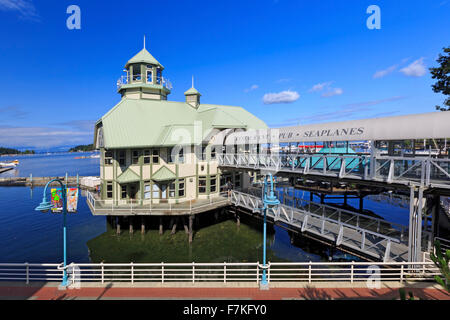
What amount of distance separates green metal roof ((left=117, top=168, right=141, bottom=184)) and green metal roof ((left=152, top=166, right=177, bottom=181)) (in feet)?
5.42

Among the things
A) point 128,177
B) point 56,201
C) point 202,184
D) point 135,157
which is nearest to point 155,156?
point 135,157

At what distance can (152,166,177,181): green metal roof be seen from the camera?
23169 mm

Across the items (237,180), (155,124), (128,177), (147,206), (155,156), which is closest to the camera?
(128,177)

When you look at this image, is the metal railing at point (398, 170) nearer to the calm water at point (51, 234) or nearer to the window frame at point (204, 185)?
the calm water at point (51, 234)

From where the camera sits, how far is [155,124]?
25.1 m

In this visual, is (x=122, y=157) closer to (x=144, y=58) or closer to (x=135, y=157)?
(x=135, y=157)

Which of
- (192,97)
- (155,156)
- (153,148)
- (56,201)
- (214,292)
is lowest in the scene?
(214,292)

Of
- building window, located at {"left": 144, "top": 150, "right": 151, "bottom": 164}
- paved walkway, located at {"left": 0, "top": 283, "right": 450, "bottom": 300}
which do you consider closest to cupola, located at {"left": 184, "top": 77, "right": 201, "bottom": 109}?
building window, located at {"left": 144, "top": 150, "right": 151, "bottom": 164}

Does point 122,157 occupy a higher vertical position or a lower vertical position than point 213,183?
higher

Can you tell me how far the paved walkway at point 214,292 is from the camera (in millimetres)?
9633

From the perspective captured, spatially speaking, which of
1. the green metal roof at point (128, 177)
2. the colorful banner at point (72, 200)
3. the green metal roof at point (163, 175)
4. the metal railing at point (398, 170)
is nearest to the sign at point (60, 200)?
the colorful banner at point (72, 200)

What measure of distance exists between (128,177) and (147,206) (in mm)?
3359

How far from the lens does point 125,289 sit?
10.4 meters
